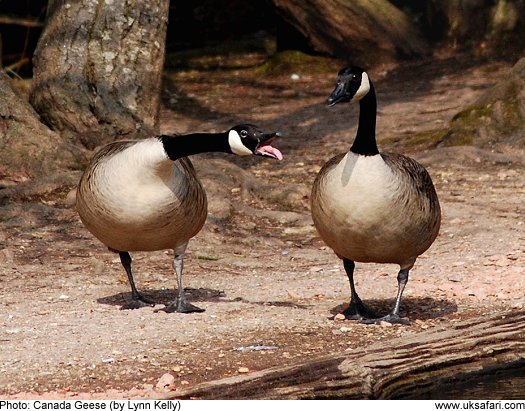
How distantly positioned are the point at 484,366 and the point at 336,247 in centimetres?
128

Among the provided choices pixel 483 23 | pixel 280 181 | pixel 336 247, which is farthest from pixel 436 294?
pixel 483 23

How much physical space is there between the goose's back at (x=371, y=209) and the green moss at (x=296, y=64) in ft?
34.8

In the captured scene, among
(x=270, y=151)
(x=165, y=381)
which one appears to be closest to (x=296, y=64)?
(x=270, y=151)

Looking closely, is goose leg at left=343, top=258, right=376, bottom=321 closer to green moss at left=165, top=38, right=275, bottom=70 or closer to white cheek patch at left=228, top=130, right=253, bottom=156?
white cheek patch at left=228, top=130, right=253, bottom=156

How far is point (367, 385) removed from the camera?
5.96 metres

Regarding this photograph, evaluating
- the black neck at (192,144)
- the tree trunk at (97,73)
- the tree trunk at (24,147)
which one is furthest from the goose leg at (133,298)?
the tree trunk at (97,73)

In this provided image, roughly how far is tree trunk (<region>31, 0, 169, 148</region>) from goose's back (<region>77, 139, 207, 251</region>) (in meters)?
3.79

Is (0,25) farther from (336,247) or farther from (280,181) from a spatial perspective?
(336,247)

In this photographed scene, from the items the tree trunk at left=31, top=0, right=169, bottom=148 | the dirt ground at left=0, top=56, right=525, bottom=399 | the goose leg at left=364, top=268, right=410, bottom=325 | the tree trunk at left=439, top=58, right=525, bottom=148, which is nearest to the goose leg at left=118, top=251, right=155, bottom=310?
the dirt ground at left=0, top=56, right=525, bottom=399

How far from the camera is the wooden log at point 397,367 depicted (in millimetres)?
5711

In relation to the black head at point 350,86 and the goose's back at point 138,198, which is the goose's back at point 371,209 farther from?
the goose's back at point 138,198

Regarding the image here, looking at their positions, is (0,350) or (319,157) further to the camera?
(319,157)

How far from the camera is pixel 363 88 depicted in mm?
7191

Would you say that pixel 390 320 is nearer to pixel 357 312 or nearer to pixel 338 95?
pixel 357 312
